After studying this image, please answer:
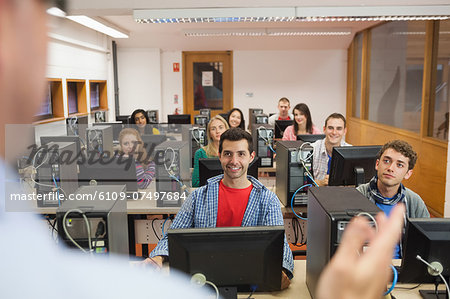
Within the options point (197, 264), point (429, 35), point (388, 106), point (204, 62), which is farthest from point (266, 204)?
point (204, 62)

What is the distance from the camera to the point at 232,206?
7.99 ft

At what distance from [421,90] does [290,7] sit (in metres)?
2.31

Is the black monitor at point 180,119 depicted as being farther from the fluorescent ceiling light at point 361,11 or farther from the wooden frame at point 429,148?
the wooden frame at point 429,148

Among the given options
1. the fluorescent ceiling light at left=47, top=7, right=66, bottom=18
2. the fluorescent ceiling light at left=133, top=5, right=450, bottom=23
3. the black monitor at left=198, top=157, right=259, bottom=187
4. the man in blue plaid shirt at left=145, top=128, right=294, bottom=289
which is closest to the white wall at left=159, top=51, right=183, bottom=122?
the fluorescent ceiling light at left=133, top=5, right=450, bottom=23

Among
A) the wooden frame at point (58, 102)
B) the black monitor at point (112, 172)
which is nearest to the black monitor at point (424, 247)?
the black monitor at point (112, 172)

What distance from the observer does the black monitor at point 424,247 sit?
1.61 m

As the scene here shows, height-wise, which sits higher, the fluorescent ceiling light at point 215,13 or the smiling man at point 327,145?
the fluorescent ceiling light at point 215,13

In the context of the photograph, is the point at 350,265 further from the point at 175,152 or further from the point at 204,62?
the point at 204,62

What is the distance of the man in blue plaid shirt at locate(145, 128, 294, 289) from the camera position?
230cm

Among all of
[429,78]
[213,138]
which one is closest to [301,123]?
[213,138]

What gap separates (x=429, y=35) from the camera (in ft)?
17.3

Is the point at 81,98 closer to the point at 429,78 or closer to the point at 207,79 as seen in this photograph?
the point at 207,79

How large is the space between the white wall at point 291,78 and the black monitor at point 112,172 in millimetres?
7037

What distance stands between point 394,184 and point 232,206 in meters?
1.04
